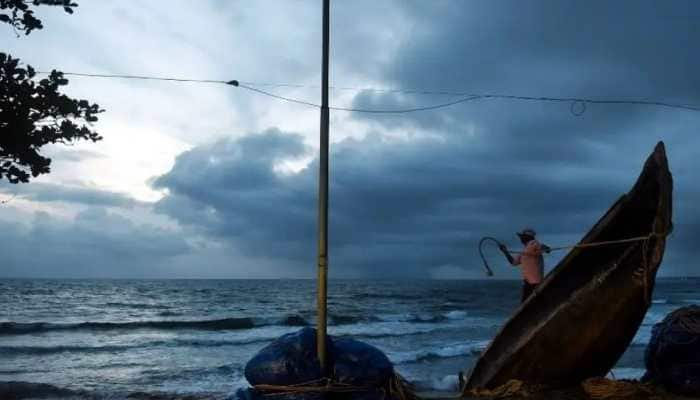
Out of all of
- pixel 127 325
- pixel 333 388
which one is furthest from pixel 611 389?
pixel 127 325

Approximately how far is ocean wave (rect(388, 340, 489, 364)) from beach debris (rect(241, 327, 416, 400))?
12.9m

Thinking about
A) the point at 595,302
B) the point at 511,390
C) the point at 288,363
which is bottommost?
the point at 511,390

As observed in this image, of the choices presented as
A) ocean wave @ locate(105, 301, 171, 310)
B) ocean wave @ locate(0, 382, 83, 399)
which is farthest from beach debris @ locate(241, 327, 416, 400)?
ocean wave @ locate(105, 301, 171, 310)

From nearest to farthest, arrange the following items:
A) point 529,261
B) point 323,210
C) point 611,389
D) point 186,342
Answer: point 323,210 < point 611,389 < point 529,261 < point 186,342

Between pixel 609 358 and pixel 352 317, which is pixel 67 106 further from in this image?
pixel 352 317

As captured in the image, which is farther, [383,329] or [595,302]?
[383,329]

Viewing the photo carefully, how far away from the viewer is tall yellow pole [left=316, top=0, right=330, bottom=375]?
636 centimetres

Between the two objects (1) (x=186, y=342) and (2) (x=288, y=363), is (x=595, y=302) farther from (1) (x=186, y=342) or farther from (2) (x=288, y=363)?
(1) (x=186, y=342)

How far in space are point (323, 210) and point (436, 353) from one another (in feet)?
51.8

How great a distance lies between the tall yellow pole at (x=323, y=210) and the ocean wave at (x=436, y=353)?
13361mm

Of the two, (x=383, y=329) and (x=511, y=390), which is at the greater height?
(x=511, y=390)

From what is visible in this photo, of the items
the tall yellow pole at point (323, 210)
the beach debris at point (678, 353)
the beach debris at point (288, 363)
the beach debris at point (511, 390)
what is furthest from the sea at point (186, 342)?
the beach debris at point (678, 353)

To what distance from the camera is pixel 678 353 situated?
8031mm

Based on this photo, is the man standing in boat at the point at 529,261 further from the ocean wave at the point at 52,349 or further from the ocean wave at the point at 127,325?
the ocean wave at the point at 127,325
